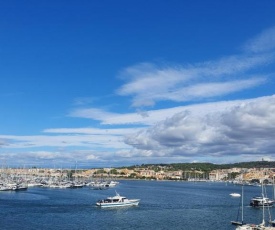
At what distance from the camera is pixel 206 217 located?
79.2 metres

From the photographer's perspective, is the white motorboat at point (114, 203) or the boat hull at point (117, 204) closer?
the boat hull at point (117, 204)

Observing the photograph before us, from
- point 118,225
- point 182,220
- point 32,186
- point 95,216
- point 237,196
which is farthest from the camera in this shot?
point 32,186

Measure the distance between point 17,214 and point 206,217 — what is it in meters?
33.9

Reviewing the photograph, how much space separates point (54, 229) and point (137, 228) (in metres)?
12.1

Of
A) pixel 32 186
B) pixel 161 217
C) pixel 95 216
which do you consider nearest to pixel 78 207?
pixel 95 216

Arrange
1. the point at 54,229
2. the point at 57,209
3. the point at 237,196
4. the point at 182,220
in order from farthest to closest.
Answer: the point at 237,196 → the point at 57,209 → the point at 182,220 → the point at 54,229

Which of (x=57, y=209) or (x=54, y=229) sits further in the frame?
(x=57, y=209)

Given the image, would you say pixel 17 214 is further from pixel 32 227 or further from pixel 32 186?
pixel 32 186

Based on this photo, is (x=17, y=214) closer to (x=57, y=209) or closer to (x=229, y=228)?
(x=57, y=209)

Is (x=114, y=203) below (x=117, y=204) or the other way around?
the other way around

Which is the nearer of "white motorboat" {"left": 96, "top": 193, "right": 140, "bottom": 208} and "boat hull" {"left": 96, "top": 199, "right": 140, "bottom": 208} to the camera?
"boat hull" {"left": 96, "top": 199, "right": 140, "bottom": 208}

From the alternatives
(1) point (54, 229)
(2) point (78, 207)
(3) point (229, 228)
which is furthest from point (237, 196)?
(1) point (54, 229)

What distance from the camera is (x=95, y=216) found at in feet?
261

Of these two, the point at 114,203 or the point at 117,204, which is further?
the point at 117,204
